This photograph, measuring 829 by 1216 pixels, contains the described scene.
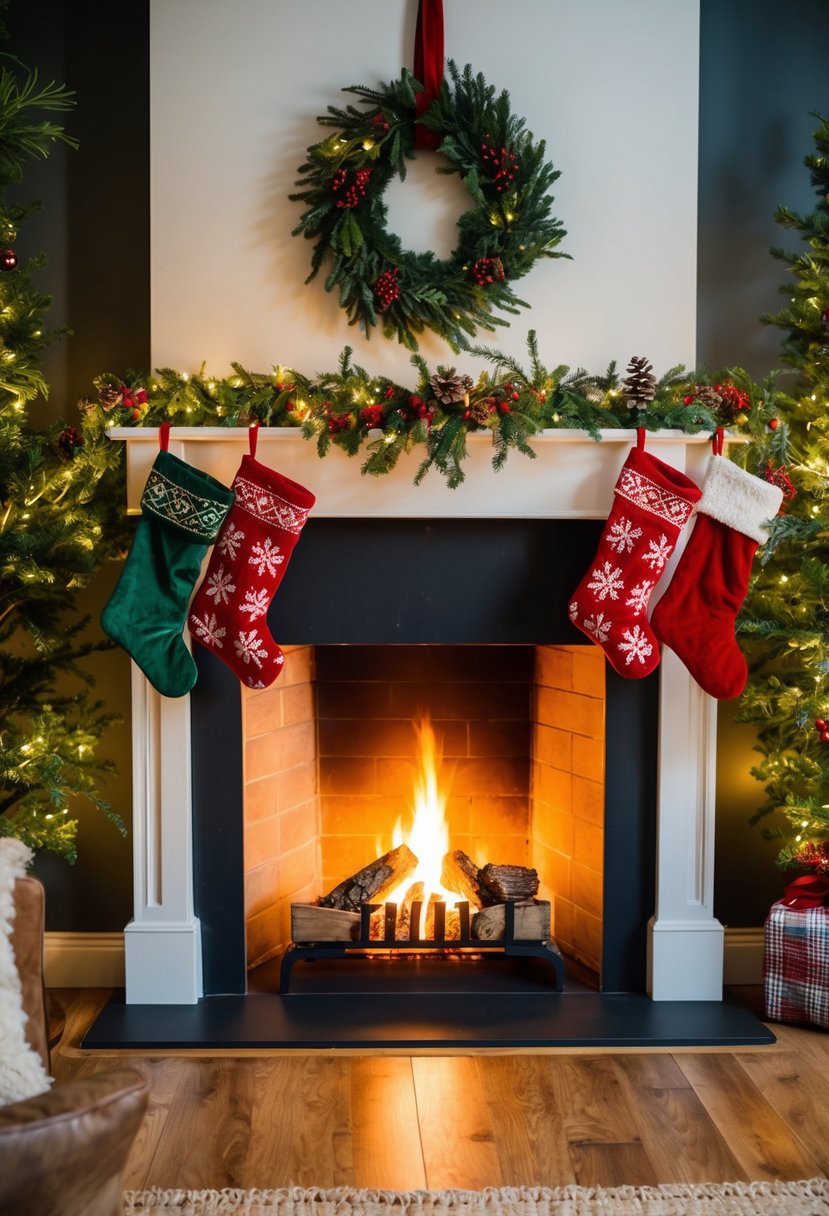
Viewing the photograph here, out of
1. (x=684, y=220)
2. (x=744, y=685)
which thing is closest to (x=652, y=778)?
(x=744, y=685)

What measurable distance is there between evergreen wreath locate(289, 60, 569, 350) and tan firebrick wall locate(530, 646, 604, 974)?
969mm

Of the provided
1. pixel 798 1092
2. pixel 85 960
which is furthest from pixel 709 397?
pixel 85 960

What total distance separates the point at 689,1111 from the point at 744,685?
0.97 meters

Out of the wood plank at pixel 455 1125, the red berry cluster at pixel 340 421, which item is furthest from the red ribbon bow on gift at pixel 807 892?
the red berry cluster at pixel 340 421

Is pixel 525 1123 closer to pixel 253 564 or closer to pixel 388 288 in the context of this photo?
pixel 253 564

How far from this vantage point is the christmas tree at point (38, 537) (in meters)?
2.24

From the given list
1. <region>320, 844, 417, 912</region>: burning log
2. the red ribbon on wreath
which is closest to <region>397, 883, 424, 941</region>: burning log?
Answer: <region>320, 844, 417, 912</region>: burning log

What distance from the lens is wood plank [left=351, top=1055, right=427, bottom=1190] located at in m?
1.86

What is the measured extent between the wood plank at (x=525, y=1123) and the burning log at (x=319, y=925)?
51 cm

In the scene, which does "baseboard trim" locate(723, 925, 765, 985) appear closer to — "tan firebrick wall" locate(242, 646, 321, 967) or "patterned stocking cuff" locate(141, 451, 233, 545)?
"tan firebrick wall" locate(242, 646, 321, 967)

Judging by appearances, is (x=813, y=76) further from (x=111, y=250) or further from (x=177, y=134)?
(x=111, y=250)

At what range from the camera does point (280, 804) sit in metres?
2.84

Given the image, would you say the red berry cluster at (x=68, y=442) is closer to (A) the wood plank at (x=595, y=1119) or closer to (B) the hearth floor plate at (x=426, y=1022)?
(B) the hearth floor plate at (x=426, y=1022)

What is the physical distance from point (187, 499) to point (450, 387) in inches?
26.3
